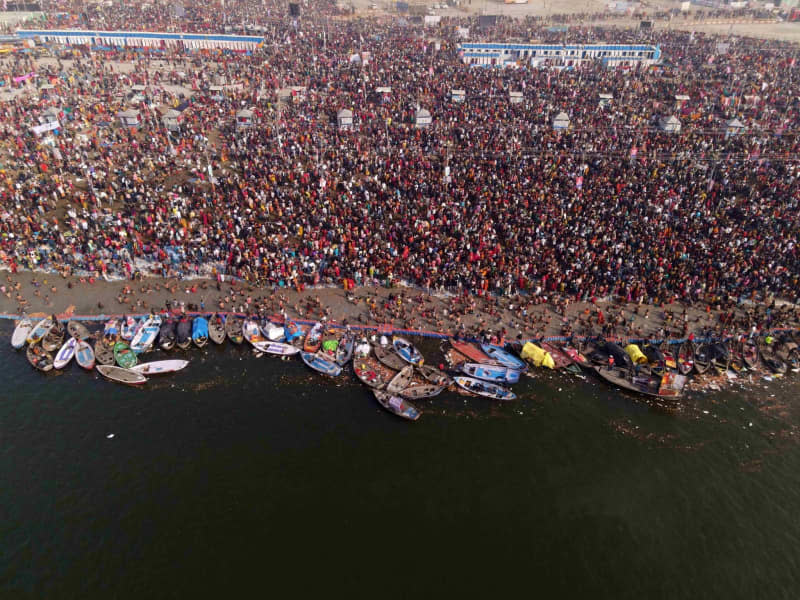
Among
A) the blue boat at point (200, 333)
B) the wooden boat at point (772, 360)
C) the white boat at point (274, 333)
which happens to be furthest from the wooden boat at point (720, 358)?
the blue boat at point (200, 333)

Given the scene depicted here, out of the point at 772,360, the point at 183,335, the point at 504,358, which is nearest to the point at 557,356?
the point at 504,358

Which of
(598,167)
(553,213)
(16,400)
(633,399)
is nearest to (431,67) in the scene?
(598,167)

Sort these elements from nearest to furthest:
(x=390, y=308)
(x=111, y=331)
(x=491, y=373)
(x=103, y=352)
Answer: (x=491, y=373) → (x=103, y=352) → (x=111, y=331) → (x=390, y=308)

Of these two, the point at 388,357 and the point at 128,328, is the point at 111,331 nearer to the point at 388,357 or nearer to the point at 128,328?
the point at 128,328

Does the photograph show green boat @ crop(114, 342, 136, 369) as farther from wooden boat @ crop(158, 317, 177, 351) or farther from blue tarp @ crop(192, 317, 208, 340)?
blue tarp @ crop(192, 317, 208, 340)

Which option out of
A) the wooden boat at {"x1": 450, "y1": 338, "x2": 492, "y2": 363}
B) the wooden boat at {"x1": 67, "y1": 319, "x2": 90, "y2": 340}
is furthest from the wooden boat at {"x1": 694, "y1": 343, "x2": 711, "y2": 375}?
the wooden boat at {"x1": 67, "y1": 319, "x2": 90, "y2": 340}

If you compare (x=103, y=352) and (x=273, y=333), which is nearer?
(x=103, y=352)
